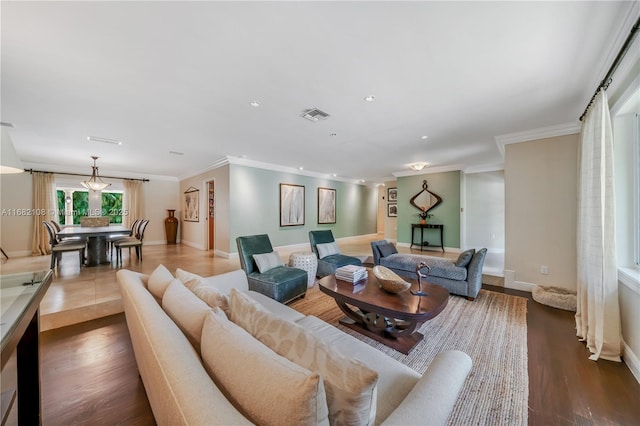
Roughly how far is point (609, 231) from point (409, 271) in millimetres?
2171

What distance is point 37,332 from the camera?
4.49 ft

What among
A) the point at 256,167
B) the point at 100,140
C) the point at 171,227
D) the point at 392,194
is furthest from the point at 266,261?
the point at 392,194

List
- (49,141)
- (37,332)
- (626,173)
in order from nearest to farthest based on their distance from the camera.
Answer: (37,332), (626,173), (49,141)

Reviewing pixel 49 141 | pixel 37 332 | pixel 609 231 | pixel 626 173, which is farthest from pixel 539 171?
pixel 49 141

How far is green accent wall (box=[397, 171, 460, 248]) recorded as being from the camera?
258 inches

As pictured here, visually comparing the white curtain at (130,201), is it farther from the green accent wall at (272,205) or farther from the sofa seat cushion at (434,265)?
the sofa seat cushion at (434,265)

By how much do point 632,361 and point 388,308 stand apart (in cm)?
199

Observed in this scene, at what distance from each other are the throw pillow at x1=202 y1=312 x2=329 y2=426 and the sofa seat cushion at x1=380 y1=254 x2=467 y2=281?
10.8ft

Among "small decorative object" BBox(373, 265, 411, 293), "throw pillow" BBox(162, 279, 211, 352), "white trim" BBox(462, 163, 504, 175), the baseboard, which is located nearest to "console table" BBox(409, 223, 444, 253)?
"white trim" BBox(462, 163, 504, 175)

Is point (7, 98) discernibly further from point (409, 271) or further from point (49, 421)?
point (409, 271)

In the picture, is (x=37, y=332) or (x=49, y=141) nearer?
(x=37, y=332)

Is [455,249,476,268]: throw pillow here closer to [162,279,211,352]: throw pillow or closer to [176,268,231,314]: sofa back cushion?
[176,268,231,314]: sofa back cushion

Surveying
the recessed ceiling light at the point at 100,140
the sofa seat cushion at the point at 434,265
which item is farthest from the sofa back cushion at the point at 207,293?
the recessed ceiling light at the point at 100,140

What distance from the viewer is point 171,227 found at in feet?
25.6
